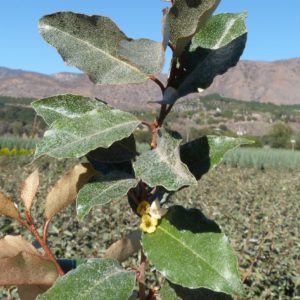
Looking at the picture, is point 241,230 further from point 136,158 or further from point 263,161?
point 263,161

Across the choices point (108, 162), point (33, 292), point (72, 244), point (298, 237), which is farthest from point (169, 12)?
point (298, 237)

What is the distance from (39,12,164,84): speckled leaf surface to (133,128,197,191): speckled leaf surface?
0.26 feet

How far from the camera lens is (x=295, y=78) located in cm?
12300

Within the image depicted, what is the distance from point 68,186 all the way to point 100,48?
171mm

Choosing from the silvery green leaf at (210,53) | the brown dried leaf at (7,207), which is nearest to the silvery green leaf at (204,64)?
the silvery green leaf at (210,53)

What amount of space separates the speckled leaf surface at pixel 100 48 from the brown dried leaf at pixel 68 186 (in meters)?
0.12

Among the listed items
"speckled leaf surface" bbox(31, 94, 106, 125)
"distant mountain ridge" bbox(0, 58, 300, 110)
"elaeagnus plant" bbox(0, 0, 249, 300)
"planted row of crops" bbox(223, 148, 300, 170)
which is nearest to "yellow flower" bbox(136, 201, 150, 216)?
"elaeagnus plant" bbox(0, 0, 249, 300)

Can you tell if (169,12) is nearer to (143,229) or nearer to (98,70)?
(98,70)

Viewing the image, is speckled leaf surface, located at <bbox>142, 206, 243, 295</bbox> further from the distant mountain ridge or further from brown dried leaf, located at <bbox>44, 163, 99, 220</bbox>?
the distant mountain ridge

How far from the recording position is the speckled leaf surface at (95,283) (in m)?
0.52

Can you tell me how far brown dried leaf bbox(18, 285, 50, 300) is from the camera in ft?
2.12

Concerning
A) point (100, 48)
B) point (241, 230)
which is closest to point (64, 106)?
point (100, 48)

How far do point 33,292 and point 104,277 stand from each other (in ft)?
0.48

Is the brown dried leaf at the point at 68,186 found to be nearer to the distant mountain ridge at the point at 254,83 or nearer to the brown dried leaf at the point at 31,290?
the brown dried leaf at the point at 31,290
